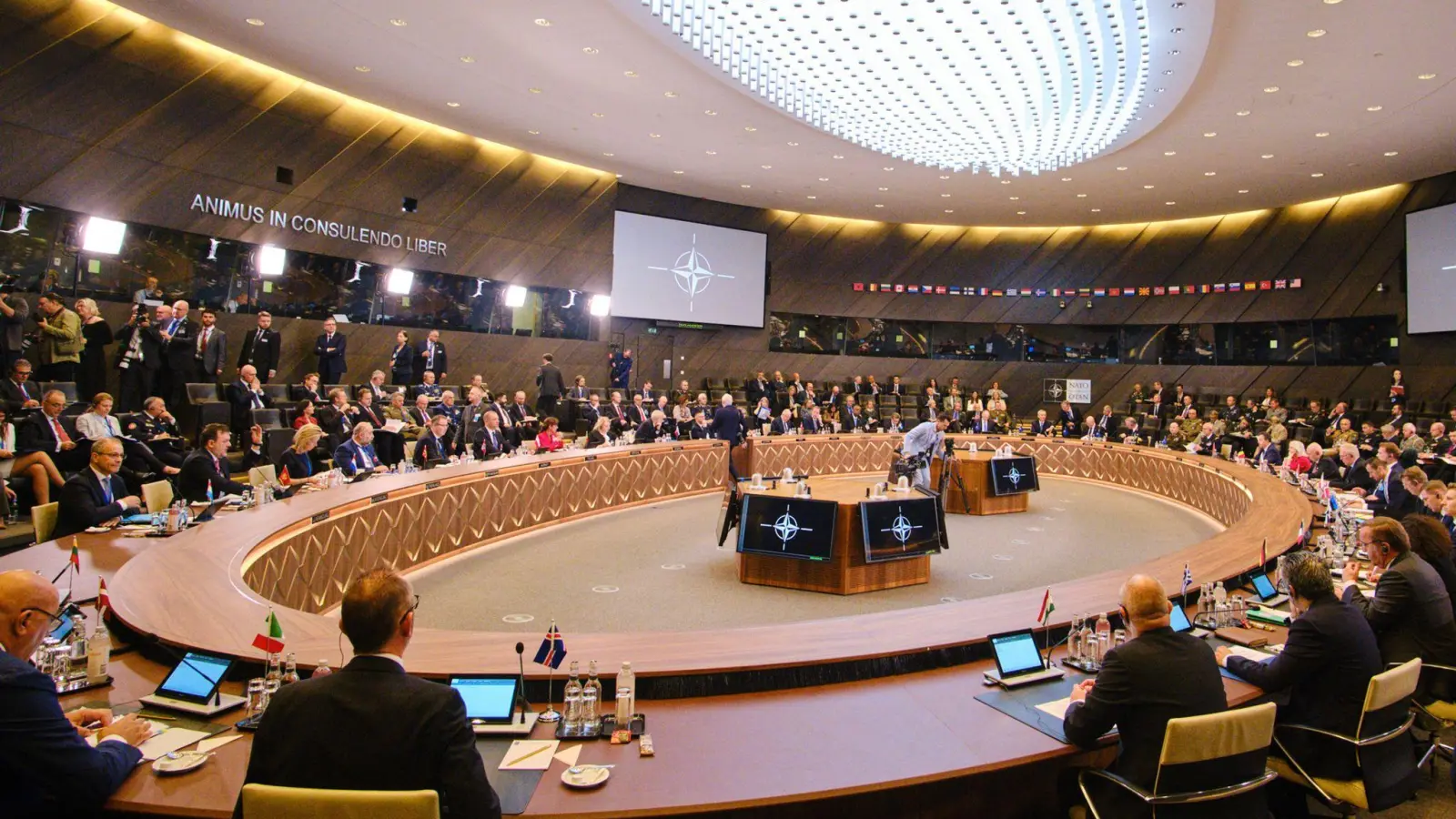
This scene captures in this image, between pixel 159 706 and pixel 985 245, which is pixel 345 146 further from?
pixel 985 245

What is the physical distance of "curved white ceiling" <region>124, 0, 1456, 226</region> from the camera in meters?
8.54

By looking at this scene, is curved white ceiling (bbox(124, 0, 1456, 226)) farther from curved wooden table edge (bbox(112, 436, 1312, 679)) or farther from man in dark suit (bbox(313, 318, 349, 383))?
curved wooden table edge (bbox(112, 436, 1312, 679))

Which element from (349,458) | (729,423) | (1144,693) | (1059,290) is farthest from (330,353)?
(1059,290)

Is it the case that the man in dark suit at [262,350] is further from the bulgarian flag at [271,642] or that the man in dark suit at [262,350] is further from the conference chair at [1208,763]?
the conference chair at [1208,763]

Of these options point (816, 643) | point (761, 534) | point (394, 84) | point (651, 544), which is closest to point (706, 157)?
point (394, 84)

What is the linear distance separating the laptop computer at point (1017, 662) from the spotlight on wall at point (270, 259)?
12114mm

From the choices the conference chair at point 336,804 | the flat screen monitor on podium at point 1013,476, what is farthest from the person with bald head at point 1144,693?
the flat screen monitor on podium at point 1013,476

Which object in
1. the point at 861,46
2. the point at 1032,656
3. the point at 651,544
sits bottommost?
the point at 651,544

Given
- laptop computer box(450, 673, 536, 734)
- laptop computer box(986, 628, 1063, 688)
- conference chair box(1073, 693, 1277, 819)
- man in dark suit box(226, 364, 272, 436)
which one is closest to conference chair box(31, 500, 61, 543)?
laptop computer box(450, 673, 536, 734)

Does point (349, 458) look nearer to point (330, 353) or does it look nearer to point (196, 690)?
point (330, 353)

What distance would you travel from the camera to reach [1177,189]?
52.0 feet

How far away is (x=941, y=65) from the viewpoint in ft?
29.4

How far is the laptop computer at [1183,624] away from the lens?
11.3 feet

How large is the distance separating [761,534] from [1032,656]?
3908 millimetres
